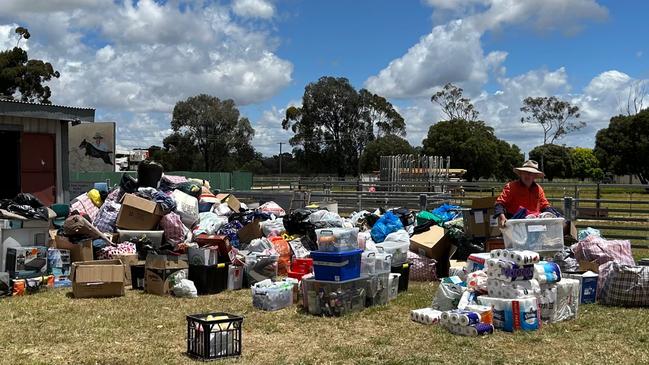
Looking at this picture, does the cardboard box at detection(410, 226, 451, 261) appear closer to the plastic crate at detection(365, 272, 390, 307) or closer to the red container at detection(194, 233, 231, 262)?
the plastic crate at detection(365, 272, 390, 307)

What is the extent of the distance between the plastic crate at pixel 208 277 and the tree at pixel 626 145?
52.8 metres

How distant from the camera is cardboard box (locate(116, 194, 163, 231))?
1084cm

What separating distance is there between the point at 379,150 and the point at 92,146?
1345 inches

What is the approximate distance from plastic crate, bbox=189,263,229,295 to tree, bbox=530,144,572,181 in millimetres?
65475

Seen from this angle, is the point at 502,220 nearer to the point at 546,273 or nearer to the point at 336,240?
the point at 546,273

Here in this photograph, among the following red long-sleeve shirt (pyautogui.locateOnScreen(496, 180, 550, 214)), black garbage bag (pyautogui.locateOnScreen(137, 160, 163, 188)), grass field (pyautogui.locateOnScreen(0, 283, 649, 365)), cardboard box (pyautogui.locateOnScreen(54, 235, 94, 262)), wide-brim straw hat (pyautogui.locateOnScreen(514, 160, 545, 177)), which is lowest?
grass field (pyautogui.locateOnScreen(0, 283, 649, 365))

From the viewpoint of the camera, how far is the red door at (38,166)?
43.2 ft

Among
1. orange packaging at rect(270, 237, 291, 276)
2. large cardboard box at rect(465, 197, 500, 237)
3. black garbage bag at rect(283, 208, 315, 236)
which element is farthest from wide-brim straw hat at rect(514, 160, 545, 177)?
black garbage bag at rect(283, 208, 315, 236)

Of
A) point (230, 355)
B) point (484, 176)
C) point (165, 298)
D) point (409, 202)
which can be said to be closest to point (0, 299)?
point (165, 298)

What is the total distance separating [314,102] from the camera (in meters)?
63.1

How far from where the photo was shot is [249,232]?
1127 centimetres

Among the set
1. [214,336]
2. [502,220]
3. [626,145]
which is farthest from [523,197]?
[626,145]

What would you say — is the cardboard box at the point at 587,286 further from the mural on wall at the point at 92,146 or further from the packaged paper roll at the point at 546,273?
the mural on wall at the point at 92,146

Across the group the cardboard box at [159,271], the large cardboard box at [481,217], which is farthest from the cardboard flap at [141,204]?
the large cardboard box at [481,217]
